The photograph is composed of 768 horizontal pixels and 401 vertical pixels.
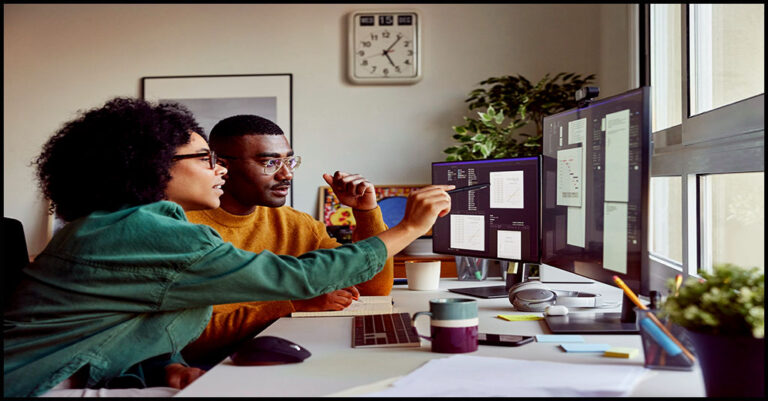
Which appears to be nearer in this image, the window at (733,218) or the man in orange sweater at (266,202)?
the window at (733,218)

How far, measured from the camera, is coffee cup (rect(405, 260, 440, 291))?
6.14 ft

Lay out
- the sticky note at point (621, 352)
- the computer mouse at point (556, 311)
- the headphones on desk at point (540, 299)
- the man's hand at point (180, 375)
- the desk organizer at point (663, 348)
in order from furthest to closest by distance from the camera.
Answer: the headphones on desk at point (540, 299)
the computer mouse at point (556, 311)
the man's hand at point (180, 375)
the sticky note at point (621, 352)
the desk organizer at point (663, 348)

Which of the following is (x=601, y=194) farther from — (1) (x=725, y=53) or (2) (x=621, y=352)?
(1) (x=725, y=53)

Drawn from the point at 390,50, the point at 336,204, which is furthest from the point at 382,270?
the point at 390,50

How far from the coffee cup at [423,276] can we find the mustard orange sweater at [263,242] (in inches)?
3.1

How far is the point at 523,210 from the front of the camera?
1662 millimetres

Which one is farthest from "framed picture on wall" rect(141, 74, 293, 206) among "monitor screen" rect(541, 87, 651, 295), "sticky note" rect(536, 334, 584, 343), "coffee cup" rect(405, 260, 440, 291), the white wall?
"sticky note" rect(536, 334, 584, 343)

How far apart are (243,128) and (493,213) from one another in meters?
0.77

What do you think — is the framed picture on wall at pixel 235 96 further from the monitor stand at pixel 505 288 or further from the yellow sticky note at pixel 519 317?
the yellow sticky note at pixel 519 317

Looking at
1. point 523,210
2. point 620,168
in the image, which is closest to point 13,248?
point 523,210

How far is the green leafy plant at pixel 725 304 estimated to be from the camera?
0.75m

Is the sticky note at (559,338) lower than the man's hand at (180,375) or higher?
higher

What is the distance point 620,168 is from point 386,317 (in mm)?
556

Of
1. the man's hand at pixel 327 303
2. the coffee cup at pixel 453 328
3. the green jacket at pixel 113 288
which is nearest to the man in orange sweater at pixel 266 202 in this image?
the man's hand at pixel 327 303
